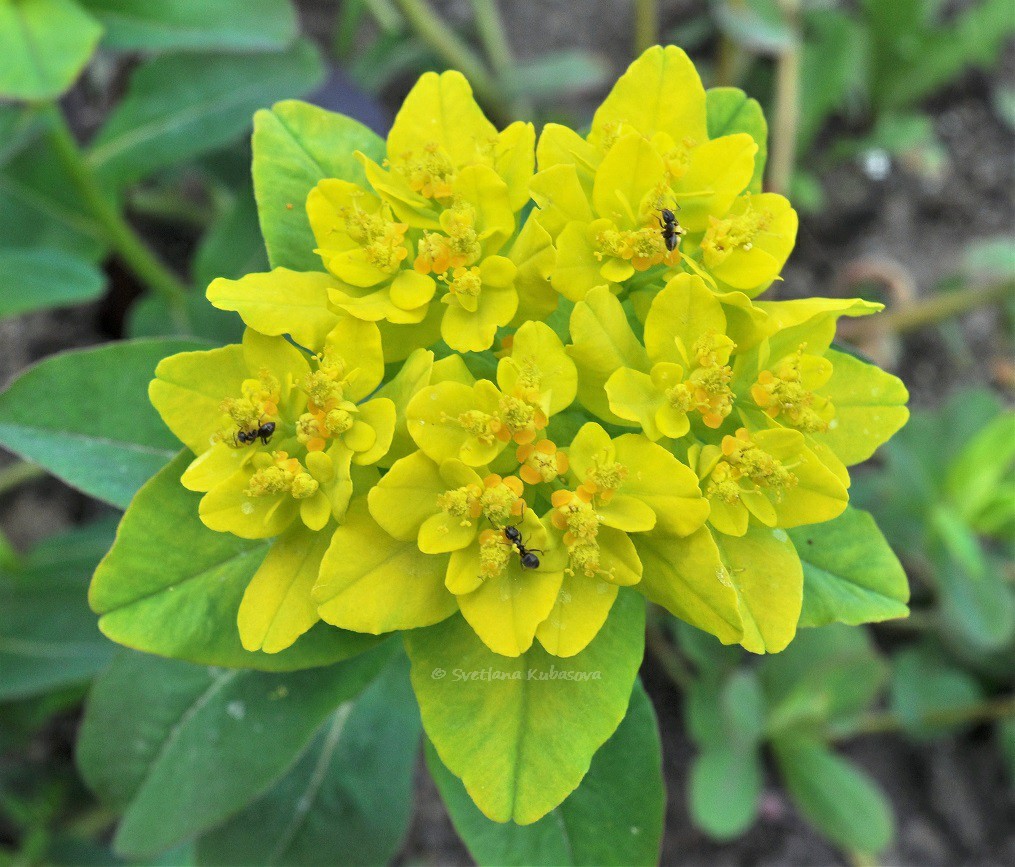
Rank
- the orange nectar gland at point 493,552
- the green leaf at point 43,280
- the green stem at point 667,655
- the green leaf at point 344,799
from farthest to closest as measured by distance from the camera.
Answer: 1. the green stem at point 667,655
2. the green leaf at point 43,280
3. the green leaf at point 344,799
4. the orange nectar gland at point 493,552

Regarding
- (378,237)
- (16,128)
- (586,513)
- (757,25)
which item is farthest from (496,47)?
(586,513)

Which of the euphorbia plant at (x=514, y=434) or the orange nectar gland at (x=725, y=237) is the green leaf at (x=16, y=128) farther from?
the orange nectar gland at (x=725, y=237)

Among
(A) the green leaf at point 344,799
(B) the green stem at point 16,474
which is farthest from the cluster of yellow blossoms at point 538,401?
(B) the green stem at point 16,474

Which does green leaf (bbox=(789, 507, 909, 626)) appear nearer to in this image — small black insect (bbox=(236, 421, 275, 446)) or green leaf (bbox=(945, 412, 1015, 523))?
small black insect (bbox=(236, 421, 275, 446))

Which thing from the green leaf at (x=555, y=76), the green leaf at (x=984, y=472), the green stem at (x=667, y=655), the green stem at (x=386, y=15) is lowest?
the green stem at (x=667, y=655)

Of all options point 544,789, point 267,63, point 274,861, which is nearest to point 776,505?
point 544,789

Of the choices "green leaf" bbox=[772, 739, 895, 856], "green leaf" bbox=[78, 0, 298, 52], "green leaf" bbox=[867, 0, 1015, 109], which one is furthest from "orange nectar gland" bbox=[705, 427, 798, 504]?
"green leaf" bbox=[867, 0, 1015, 109]
